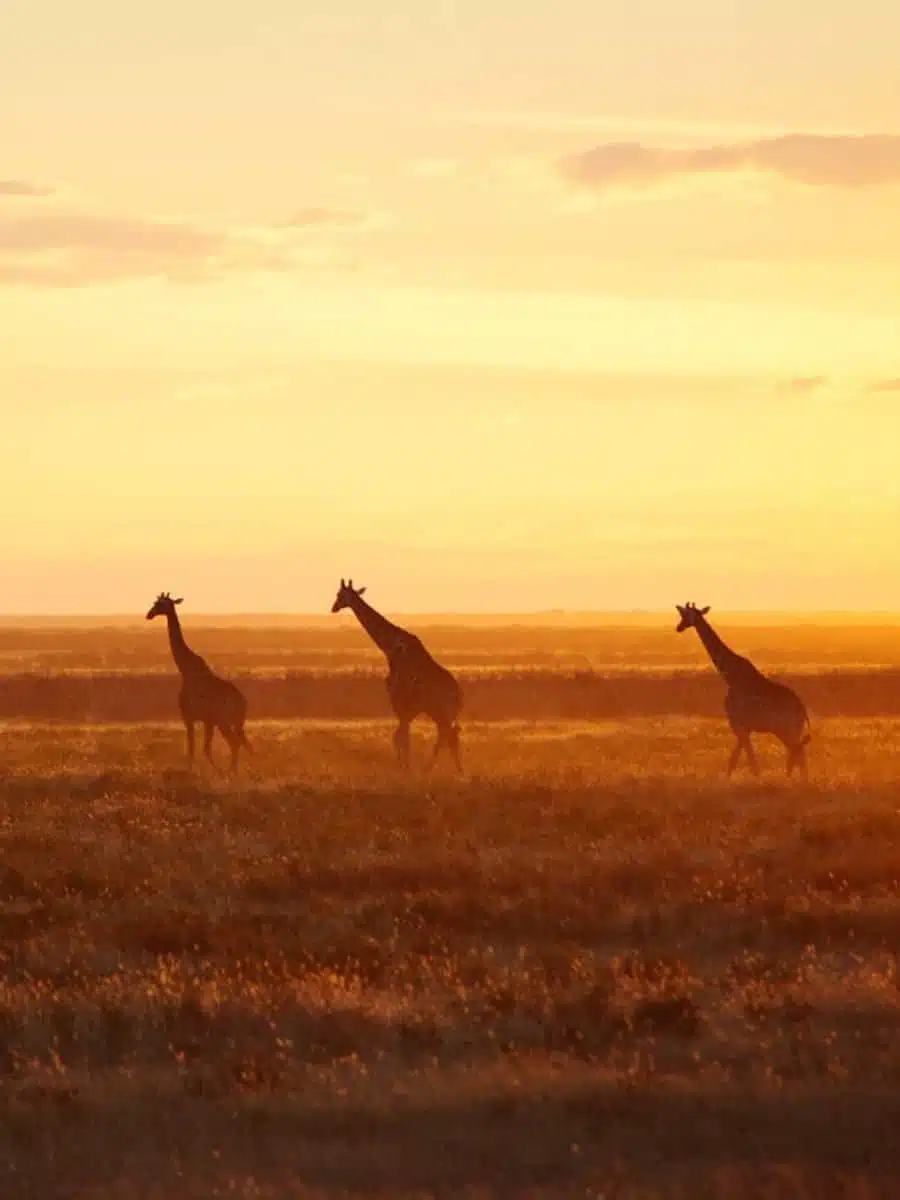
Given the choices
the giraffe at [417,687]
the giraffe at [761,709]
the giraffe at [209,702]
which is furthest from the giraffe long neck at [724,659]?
the giraffe at [209,702]

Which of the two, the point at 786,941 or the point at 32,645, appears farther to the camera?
the point at 32,645

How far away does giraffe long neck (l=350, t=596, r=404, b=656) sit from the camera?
33.2m

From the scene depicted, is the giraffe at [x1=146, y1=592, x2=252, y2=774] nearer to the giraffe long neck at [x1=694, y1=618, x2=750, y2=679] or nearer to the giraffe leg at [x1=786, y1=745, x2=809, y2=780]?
the giraffe long neck at [x1=694, y1=618, x2=750, y2=679]

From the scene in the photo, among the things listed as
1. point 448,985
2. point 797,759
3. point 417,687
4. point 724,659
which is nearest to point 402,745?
point 417,687

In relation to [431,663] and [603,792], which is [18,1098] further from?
[431,663]

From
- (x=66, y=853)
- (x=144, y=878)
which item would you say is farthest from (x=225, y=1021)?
(x=66, y=853)

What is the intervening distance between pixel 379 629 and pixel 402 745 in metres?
2.07

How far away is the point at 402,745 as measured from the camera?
108 ft

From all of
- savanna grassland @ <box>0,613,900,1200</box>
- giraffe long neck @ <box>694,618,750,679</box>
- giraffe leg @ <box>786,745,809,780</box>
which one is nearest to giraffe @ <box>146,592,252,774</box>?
savanna grassland @ <box>0,613,900,1200</box>

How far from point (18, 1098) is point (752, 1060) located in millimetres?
4162

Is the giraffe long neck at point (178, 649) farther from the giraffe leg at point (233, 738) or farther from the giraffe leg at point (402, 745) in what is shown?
the giraffe leg at point (402, 745)

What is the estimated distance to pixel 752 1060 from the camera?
1212cm

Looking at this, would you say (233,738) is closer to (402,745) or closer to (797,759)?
(402,745)

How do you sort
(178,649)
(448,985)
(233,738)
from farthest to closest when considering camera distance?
(178,649)
(233,738)
(448,985)
